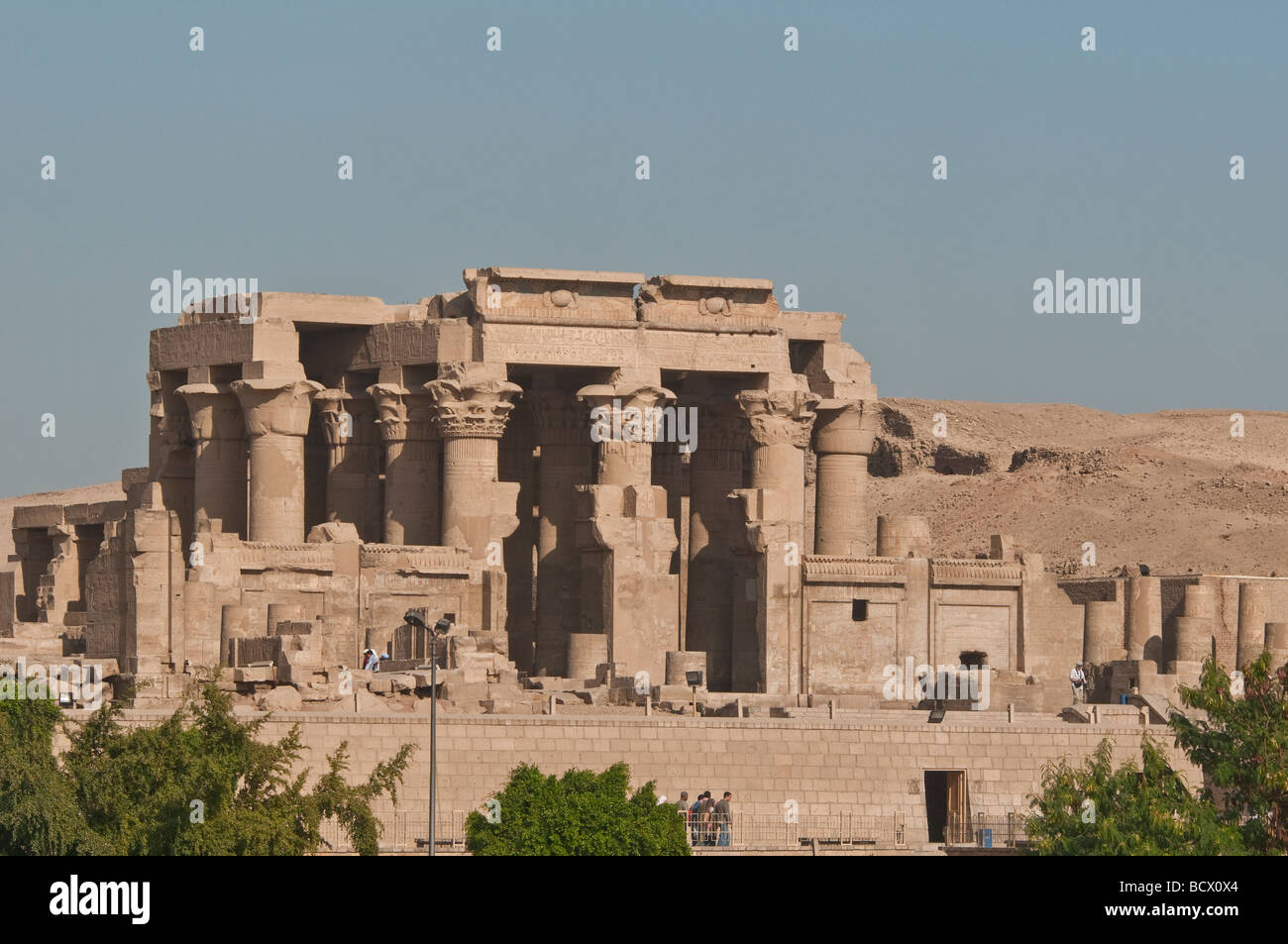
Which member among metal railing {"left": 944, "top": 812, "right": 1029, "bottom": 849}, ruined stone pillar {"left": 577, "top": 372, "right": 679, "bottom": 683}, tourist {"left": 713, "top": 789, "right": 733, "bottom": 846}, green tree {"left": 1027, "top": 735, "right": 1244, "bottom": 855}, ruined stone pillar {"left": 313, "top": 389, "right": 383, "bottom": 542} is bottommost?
metal railing {"left": 944, "top": 812, "right": 1029, "bottom": 849}

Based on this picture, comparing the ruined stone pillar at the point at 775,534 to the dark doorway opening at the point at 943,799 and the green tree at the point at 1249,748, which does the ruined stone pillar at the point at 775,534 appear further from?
the green tree at the point at 1249,748

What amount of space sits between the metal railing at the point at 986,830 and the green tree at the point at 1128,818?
15.3 feet

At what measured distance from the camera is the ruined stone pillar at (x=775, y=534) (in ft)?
204

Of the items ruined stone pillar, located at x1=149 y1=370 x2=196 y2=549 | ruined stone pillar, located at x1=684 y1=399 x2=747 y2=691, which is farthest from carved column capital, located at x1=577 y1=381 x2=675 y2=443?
ruined stone pillar, located at x1=149 y1=370 x2=196 y2=549

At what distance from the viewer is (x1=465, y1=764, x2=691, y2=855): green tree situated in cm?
4256

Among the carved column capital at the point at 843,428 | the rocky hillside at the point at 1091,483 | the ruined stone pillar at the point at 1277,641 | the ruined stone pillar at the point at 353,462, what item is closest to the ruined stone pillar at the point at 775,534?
the carved column capital at the point at 843,428

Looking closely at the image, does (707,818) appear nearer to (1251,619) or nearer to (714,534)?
(1251,619)

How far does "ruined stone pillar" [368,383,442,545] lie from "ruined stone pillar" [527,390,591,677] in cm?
278

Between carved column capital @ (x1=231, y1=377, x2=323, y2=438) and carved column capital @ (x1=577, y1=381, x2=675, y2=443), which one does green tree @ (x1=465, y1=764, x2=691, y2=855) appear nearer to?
carved column capital @ (x1=577, y1=381, x2=675, y2=443)

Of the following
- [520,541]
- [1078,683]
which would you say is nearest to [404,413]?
[520,541]

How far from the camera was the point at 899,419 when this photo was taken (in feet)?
357

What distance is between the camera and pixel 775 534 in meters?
63.0
